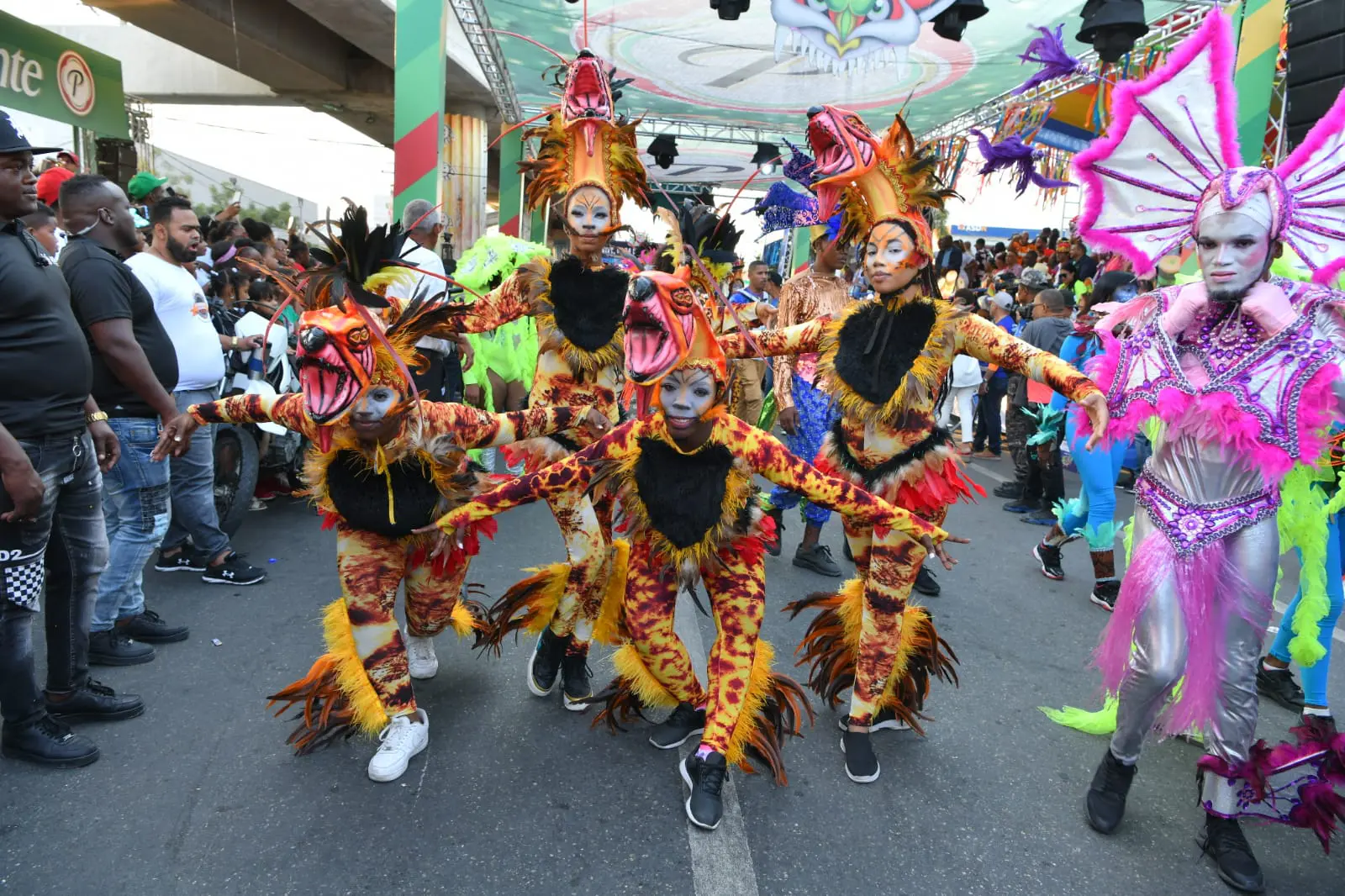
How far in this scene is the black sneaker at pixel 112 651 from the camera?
345 cm

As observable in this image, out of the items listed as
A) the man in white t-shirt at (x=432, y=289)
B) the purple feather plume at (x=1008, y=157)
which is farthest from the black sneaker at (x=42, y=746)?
the purple feather plume at (x=1008, y=157)

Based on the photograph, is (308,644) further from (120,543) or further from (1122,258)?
(1122,258)

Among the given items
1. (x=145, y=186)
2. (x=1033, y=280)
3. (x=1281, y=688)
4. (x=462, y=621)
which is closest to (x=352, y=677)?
(x=462, y=621)

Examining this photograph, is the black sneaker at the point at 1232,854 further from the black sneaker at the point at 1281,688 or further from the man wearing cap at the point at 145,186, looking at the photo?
the man wearing cap at the point at 145,186

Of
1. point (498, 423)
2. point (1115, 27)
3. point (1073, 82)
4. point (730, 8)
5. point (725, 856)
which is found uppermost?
point (730, 8)

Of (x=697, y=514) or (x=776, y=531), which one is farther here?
(x=776, y=531)

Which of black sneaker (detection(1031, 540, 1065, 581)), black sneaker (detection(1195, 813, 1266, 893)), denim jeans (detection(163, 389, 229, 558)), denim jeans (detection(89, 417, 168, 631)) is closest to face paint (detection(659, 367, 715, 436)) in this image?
black sneaker (detection(1195, 813, 1266, 893))

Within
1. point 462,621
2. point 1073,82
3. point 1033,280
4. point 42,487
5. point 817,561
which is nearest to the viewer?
point 42,487

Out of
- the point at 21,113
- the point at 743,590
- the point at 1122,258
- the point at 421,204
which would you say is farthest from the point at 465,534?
the point at 21,113

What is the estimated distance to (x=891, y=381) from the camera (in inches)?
117

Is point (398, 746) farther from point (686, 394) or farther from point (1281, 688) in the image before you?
point (1281, 688)

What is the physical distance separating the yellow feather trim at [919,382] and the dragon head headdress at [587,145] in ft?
4.49

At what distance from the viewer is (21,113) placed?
1028cm

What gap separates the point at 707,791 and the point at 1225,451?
1.89m
